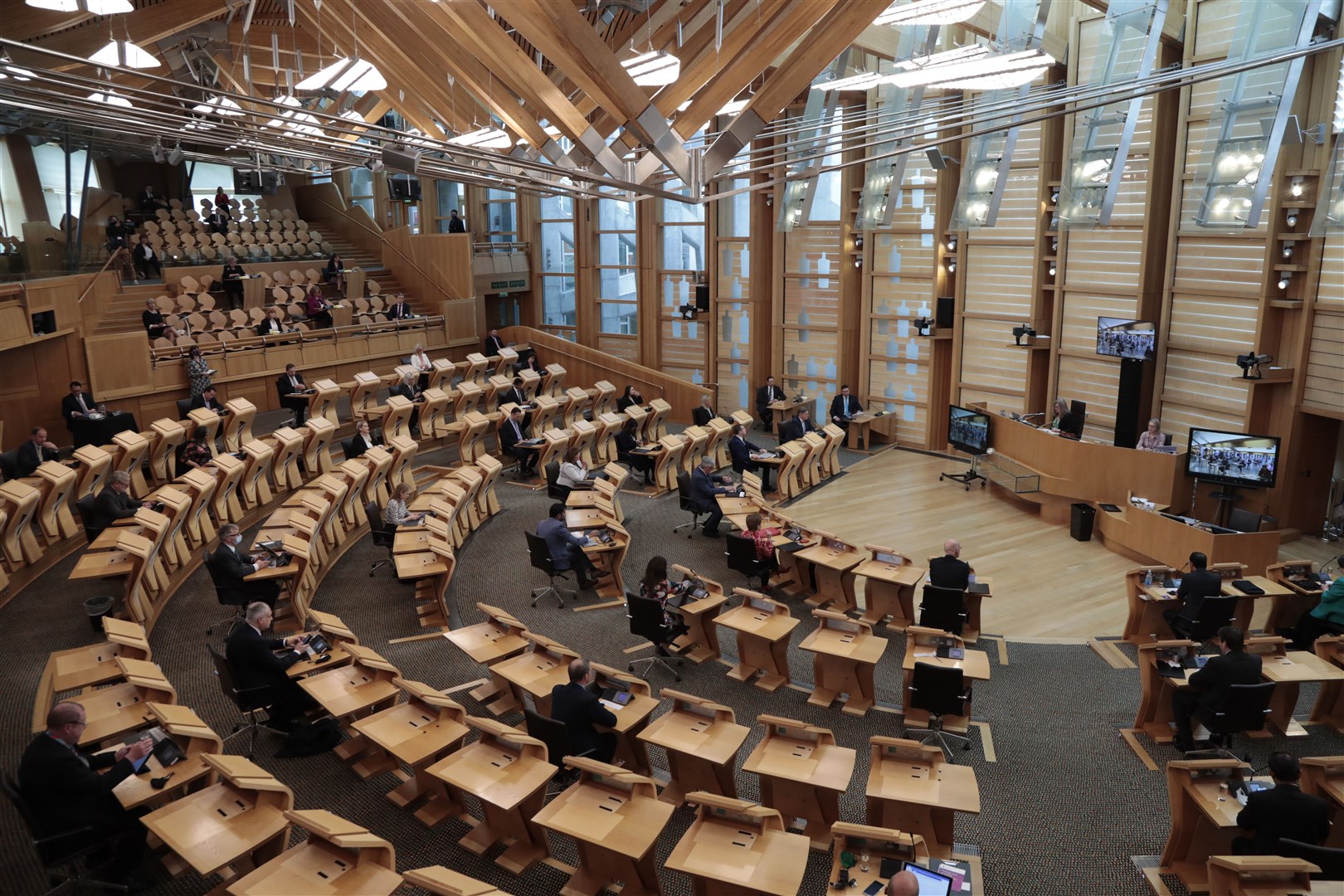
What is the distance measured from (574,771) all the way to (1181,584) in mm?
5920

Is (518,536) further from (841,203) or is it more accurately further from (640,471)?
(841,203)

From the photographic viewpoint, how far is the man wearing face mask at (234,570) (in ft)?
28.3

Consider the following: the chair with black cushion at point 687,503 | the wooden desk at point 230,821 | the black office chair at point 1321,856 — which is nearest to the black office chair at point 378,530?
the chair with black cushion at point 687,503

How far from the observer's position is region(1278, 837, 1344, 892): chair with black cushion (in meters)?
5.00

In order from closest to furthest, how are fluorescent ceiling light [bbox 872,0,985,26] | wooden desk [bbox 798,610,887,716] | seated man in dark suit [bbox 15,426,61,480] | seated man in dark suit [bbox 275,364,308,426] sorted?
fluorescent ceiling light [bbox 872,0,985,26] < wooden desk [bbox 798,610,887,716] < seated man in dark suit [bbox 15,426,61,480] < seated man in dark suit [bbox 275,364,308,426]

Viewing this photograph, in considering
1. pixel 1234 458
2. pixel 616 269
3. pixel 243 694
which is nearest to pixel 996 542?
pixel 1234 458

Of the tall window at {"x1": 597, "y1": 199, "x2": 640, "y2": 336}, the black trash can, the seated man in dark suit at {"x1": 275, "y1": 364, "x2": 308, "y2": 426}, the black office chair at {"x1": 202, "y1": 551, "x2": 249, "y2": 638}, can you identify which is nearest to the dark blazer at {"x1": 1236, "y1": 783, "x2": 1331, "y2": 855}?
the black trash can

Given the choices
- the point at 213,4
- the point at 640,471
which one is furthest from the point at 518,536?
the point at 213,4

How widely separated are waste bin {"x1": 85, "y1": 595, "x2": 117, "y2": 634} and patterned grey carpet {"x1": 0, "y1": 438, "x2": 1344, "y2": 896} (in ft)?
0.34

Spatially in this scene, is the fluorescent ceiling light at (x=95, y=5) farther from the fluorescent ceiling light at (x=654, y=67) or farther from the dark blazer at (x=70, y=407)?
the dark blazer at (x=70, y=407)

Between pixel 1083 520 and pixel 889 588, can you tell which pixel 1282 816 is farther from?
pixel 1083 520

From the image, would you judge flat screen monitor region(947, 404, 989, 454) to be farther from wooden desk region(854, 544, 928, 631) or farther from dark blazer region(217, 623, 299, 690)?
dark blazer region(217, 623, 299, 690)

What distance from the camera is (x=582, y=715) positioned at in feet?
21.3

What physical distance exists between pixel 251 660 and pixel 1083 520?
10.4 meters
